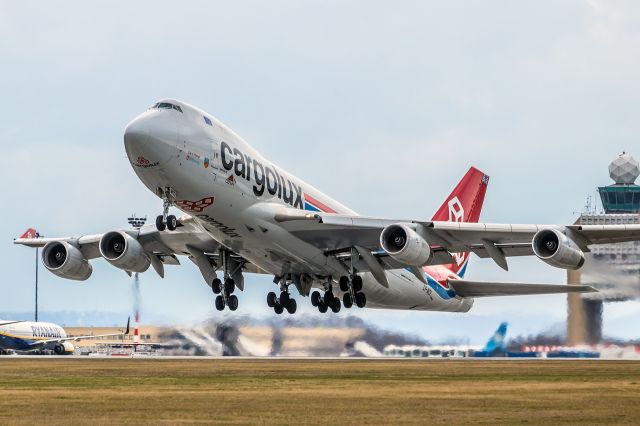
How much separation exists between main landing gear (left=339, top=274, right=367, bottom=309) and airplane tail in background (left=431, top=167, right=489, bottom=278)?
10328 millimetres

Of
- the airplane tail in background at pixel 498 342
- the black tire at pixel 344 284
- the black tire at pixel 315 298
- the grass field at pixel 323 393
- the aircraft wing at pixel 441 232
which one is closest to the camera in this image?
the grass field at pixel 323 393

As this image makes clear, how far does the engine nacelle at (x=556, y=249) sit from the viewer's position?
42.2 m

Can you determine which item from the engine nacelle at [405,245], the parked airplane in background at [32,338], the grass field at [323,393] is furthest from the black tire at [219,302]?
the parked airplane in background at [32,338]

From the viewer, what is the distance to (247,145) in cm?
Result: 4272

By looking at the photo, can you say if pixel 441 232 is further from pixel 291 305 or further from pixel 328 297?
pixel 291 305

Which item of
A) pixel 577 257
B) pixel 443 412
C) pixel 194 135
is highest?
pixel 194 135

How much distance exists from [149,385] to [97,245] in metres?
8.53

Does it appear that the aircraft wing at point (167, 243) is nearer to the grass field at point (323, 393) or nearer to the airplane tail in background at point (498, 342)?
the grass field at point (323, 393)

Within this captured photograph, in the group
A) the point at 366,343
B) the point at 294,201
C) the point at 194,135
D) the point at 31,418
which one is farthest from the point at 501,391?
the point at 366,343

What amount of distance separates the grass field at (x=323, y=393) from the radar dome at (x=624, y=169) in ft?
191

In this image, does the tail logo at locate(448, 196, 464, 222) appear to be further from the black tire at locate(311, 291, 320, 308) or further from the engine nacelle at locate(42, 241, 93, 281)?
the engine nacelle at locate(42, 241, 93, 281)

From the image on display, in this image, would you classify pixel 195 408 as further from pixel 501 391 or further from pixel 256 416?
pixel 501 391

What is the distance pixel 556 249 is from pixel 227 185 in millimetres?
12340

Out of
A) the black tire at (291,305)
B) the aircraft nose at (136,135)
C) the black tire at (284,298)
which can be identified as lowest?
the black tire at (291,305)
